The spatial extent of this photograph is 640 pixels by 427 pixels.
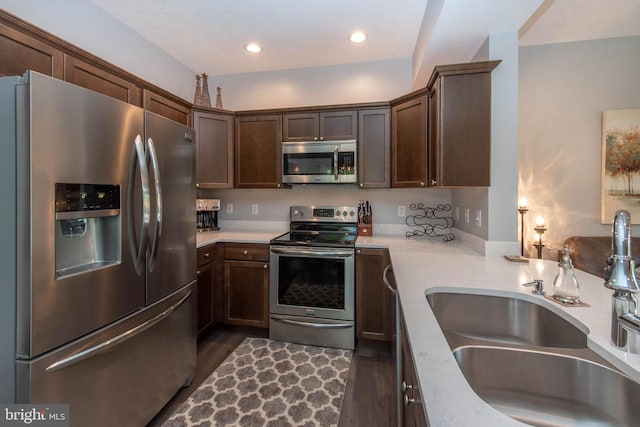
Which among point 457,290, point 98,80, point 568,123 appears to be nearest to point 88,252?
point 98,80

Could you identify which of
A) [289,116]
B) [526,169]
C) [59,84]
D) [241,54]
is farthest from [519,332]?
[241,54]

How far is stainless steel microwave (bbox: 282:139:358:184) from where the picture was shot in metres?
2.58

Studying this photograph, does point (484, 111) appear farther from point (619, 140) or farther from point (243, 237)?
point (243, 237)

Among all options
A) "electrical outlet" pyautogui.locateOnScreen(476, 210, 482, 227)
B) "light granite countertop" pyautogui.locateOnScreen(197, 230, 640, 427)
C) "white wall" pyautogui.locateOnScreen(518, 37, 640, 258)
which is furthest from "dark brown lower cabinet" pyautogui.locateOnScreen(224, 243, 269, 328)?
"white wall" pyautogui.locateOnScreen(518, 37, 640, 258)

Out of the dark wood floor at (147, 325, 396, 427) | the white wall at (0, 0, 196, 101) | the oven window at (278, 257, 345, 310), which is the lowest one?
the dark wood floor at (147, 325, 396, 427)

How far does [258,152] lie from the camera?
109 inches

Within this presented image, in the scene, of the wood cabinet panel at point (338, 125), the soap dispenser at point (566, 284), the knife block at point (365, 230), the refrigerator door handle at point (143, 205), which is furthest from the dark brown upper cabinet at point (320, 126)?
the soap dispenser at point (566, 284)

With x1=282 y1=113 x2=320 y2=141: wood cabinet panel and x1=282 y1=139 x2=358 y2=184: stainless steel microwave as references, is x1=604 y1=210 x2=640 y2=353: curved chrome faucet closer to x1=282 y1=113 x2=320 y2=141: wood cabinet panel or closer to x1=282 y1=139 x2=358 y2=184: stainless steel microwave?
x1=282 y1=139 x2=358 y2=184: stainless steel microwave

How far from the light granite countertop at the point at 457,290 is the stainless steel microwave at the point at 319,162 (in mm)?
727

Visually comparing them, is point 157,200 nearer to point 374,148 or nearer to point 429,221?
point 374,148

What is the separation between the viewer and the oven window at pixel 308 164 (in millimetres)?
2617

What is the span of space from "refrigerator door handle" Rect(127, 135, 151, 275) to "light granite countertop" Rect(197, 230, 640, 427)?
2.86ft

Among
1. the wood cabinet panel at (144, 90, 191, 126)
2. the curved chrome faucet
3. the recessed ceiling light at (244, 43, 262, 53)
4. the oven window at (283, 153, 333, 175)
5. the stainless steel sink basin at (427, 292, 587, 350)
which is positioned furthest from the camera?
the oven window at (283, 153, 333, 175)

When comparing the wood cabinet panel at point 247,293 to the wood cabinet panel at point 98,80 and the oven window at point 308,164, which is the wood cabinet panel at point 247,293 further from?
the wood cabinet panel at point 98,80
